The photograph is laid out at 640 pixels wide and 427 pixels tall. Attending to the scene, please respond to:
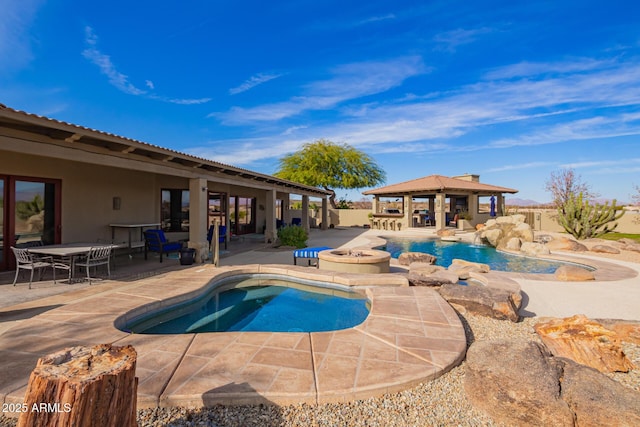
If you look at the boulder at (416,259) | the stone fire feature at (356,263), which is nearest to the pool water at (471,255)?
the boulder at (416,259)

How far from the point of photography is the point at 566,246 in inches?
516

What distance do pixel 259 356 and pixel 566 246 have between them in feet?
49.1

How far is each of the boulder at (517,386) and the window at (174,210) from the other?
483 inches

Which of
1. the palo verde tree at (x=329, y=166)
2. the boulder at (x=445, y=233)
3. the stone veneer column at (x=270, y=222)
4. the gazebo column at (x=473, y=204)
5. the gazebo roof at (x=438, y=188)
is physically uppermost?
the palo verde tree at (x=329, y=166)

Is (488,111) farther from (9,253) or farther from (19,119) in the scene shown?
(9,253)

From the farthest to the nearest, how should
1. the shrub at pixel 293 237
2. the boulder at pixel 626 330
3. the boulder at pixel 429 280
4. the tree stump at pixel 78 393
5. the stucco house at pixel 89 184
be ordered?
the shrub at pixel 293 237 → the boulder at pixel 429 280 → the stucco house at pixel 89 184 → the boulder at pixel 626 330 → the tree stump at pixel 78 393

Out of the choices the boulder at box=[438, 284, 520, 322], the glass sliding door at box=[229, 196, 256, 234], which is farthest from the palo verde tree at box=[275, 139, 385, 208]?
the boulder at box=[438, 284, 520, 322]

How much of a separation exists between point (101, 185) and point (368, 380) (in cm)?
1020

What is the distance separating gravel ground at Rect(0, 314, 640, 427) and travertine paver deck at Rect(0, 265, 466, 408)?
77 mm

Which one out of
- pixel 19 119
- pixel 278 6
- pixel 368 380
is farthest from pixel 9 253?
pixel 278 6

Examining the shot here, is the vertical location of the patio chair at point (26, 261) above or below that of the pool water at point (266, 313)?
above

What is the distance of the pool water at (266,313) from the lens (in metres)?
5.09

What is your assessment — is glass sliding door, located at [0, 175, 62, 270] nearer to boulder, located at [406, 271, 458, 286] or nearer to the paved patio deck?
the paved patio deck

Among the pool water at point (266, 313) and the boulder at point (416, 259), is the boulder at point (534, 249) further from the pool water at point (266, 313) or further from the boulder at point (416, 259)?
the pool water at point (266, 313)
